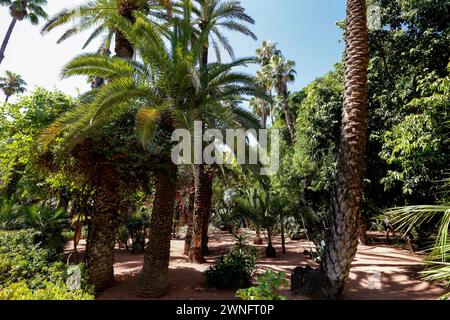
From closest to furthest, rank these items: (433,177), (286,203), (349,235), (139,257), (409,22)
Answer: (349,235) → (433,177) → (409,22) → (139,257) → (286,203)

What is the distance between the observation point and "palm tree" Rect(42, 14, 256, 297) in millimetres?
6812

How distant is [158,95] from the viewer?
7.67m

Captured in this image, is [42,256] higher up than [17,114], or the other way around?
[17,114]

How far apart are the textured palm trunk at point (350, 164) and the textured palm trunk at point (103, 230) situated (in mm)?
6221

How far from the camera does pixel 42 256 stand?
671 centimetres

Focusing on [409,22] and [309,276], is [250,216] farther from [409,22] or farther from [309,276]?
[409,22]

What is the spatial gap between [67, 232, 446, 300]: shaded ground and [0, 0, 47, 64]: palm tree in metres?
19.8

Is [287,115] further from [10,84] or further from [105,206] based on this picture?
Result: [10,84]

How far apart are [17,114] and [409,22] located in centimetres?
1459

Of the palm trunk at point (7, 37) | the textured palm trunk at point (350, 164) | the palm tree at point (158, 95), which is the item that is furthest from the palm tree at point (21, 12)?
the textured palm trunk at point (350, 164)

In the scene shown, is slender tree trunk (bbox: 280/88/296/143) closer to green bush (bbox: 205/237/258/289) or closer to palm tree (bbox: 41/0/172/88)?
palm tree (bbox: 41/0/172/88)

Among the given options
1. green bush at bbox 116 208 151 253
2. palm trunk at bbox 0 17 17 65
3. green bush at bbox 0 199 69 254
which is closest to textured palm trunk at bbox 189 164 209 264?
green bush at bbox 116 208 151 253

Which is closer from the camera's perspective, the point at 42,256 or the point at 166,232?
the point at 42,256
